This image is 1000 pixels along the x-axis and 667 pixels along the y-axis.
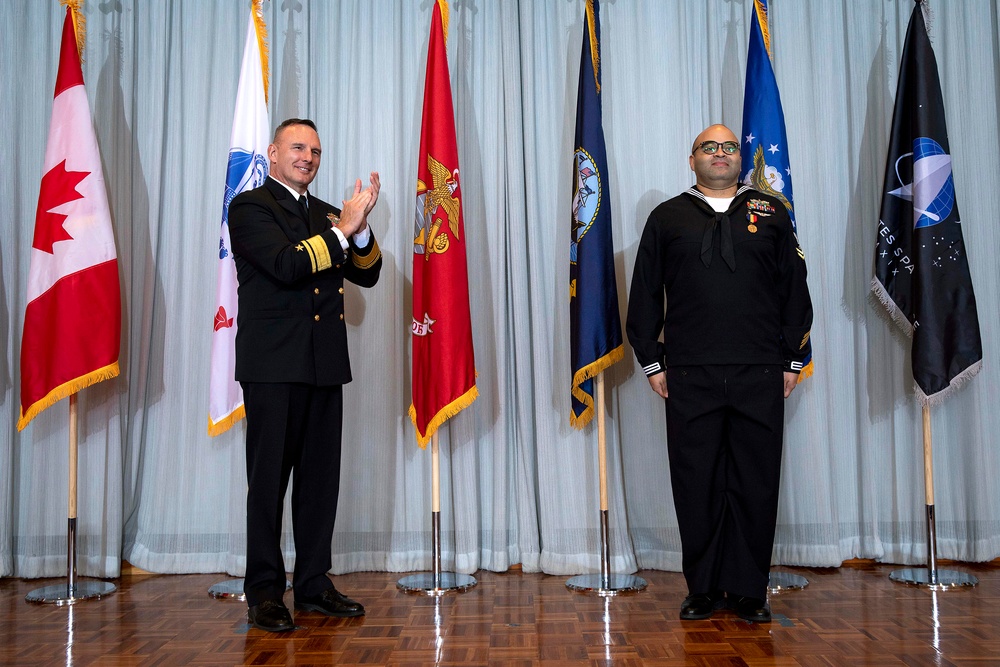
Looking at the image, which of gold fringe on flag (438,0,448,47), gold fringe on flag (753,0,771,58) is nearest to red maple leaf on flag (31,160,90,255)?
gold fringe on flag (438,0,448,47)

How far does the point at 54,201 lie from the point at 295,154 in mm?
1290

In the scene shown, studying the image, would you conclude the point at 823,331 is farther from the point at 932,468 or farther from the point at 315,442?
the point at 315,442

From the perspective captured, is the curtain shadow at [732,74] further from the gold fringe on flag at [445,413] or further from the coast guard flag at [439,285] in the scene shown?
the gold fringe on flag at [445,413]

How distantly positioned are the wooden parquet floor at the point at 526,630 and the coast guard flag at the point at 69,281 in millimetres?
904

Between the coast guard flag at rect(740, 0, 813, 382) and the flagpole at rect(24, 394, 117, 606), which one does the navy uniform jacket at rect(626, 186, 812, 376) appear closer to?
the coast guard flag at rect(740, 0, 813, 382)

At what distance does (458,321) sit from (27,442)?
2080 mm

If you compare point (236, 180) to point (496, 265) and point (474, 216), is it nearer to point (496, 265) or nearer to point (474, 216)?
point (474, 216)

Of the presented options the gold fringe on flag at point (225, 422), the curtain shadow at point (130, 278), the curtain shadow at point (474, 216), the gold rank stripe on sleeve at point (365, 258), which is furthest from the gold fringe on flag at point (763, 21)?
the curtain shadow at point (130, 278)

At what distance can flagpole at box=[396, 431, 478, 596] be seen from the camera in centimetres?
346

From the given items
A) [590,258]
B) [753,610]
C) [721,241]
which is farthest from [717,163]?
[753,610]

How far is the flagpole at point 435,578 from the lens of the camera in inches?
136

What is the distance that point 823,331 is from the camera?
12.8 ft

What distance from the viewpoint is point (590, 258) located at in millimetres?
3562

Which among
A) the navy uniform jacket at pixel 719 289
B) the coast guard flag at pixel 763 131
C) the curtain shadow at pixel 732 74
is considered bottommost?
the navy uniform jacket at pixel 719 289
